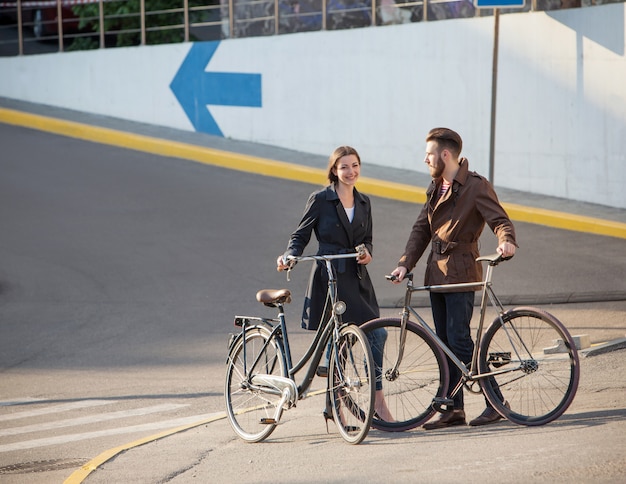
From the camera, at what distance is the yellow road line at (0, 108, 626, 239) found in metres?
14.2

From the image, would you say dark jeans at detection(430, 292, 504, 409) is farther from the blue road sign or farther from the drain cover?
the blue road sign

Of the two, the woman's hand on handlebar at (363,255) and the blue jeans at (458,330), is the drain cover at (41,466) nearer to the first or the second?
the woman's hand on handlebar at (363,255)

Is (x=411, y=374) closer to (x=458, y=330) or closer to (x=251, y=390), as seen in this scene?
(x=458, y=330)

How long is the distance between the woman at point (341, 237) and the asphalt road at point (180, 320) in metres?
0.78

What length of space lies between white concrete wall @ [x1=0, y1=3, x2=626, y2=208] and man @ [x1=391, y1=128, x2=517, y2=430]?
27.5 ft

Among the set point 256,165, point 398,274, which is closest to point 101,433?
point 398,274

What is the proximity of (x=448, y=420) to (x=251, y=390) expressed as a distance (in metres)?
1.21

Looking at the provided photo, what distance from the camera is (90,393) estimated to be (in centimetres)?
887

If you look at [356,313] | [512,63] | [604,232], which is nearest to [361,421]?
[356,313]

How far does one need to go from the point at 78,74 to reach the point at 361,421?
670 inches

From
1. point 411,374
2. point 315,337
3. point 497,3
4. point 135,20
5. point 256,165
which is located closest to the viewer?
point 411,374

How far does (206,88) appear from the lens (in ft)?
66.2

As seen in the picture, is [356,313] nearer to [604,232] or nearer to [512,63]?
[604,232]

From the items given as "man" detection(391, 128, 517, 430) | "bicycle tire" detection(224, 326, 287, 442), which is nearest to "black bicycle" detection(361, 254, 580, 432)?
"man" detection(391, 128, 517, 430)
